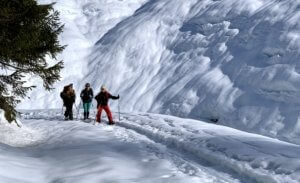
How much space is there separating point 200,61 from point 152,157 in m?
20.7

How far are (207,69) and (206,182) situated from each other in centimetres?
2156

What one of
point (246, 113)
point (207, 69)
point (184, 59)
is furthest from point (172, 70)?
point (246, 113)

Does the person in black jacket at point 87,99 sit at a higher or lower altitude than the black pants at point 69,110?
higher

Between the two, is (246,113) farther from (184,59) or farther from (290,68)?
(184,59)

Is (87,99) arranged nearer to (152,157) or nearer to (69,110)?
(69,110)

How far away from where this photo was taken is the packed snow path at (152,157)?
31.0ft

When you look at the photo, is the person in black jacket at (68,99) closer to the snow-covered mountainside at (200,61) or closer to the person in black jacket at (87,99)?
the person in black jacket at (87,99)

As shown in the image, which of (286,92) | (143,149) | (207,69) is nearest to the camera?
(143,149)

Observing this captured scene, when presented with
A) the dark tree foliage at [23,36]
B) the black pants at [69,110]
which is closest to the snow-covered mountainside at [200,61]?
the black pants at [69,110]

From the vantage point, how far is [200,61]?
104 feet

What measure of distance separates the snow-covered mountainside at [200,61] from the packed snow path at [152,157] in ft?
26.9

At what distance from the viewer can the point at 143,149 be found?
42.3ft

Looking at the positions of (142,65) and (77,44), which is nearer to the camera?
(142,65)

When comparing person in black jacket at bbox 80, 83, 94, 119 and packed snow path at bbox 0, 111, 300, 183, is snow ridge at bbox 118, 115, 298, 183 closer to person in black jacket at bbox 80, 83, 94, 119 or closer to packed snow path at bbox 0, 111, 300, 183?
packed snow path at bbox 0, 111, 300, 183
